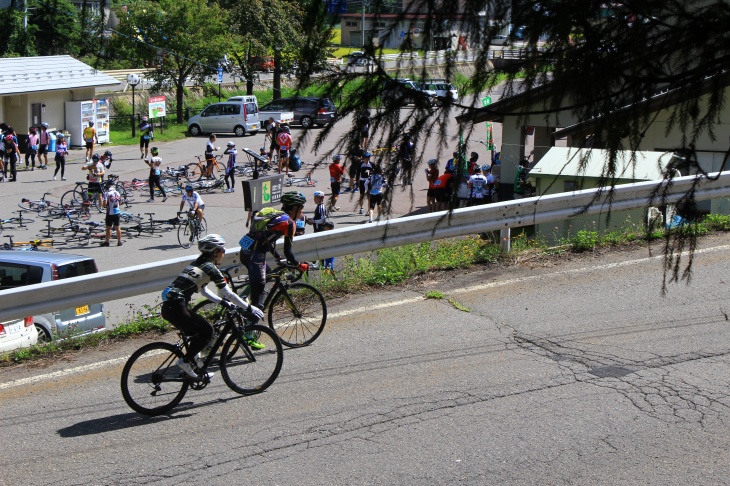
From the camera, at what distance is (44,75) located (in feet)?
122

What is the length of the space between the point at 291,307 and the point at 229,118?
116 feet

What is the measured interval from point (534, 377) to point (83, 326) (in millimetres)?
7156

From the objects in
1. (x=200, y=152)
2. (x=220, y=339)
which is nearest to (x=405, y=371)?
(x=220, y=339)

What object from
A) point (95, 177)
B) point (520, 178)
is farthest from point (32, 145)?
point (520, 178)

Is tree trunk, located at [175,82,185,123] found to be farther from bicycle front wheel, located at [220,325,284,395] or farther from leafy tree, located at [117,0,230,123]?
bicycle front wheel, located at [220,325,284,395]

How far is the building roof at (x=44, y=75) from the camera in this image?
117ft

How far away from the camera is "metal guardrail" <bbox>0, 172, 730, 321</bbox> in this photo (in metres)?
8.77

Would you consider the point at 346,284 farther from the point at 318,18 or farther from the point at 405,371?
the point at 318,18

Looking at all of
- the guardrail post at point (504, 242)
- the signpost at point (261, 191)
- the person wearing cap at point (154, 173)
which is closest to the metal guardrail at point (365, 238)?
the guardrail post at point (504, 242)

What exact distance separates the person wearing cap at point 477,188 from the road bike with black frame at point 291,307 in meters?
12.6

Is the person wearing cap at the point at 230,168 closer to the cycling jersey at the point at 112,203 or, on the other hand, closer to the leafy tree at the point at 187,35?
the cycling jersey at the point at 112,203

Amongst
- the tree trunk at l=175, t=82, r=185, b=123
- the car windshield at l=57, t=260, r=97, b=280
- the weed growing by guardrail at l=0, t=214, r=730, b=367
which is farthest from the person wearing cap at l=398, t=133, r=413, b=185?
the tree trunk at l=175, t=82, r=185, b=123

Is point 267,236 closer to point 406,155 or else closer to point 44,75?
point 406,155

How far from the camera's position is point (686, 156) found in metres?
4.86
